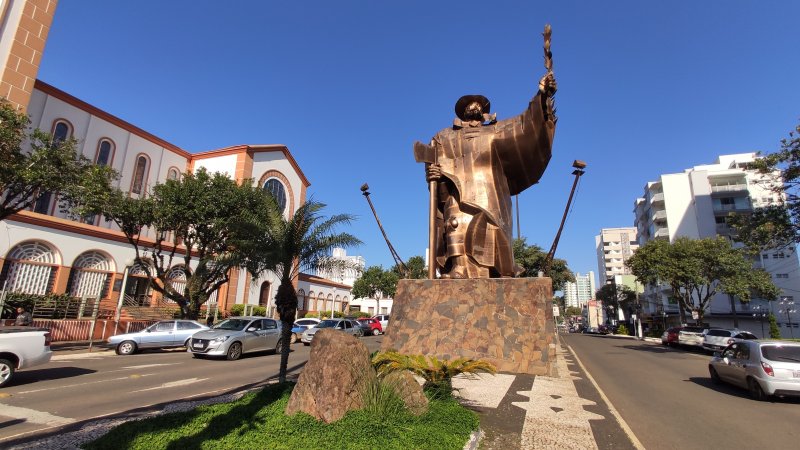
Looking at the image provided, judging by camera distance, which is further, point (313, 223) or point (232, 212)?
point (232, 212)

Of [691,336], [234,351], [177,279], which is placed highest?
[177,279]

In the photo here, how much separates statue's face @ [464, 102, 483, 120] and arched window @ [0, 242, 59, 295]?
21.7m

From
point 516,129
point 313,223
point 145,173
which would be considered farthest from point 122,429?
point 145,173

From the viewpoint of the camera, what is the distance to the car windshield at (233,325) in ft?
55.8

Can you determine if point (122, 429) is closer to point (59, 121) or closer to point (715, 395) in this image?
point (715, 395)

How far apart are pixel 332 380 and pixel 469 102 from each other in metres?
8.66

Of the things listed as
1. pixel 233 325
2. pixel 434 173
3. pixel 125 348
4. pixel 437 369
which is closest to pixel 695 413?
pixel 437 369

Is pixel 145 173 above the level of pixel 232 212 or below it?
above

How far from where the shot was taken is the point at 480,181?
10672 mm

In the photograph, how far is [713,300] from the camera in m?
47.4

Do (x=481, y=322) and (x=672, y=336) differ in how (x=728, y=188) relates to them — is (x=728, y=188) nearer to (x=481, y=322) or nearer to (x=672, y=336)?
(x=672, y=336)

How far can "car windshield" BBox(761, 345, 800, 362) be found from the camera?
385 inches

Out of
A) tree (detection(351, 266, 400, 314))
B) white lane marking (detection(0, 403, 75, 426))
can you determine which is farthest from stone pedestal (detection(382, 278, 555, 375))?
tree (detection(351, 266, 400, 314))

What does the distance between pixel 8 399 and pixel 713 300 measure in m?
58.2
